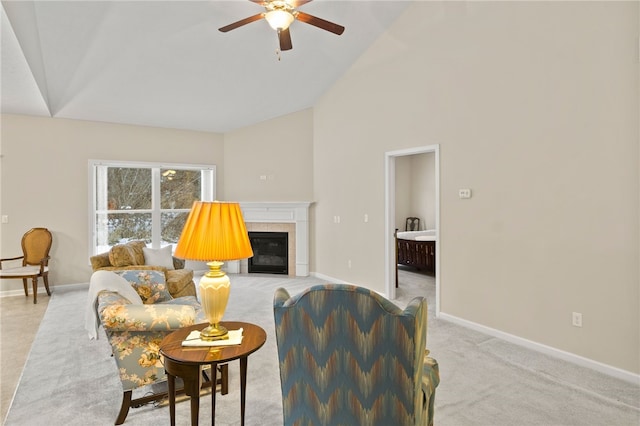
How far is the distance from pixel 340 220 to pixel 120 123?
159 inches

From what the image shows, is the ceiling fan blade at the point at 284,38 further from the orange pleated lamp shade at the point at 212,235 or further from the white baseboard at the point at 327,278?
the white baseboard at the point at 327,278


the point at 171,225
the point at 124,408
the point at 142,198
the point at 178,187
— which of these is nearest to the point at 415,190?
the point at 178,187

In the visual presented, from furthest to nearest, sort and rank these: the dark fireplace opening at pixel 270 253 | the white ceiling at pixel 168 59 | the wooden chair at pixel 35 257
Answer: the dark fireplace opening at pixel 270 253, the wooden chair at pixel 35 257, the white ceiling at pixel 168 59

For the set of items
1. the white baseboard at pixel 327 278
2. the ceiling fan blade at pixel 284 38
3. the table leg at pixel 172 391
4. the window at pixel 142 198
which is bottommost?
the white baseboard at pixel 327 278

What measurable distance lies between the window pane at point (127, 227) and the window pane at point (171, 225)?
257 millimetres

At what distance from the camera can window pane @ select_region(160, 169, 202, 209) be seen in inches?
276

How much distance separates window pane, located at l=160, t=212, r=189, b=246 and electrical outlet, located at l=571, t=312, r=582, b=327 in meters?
6.14

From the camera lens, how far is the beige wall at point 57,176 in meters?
5.62

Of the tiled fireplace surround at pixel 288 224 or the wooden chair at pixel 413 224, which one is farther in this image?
the wooden chair at pixel 413 224

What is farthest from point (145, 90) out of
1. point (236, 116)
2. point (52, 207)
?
point (52, 207)

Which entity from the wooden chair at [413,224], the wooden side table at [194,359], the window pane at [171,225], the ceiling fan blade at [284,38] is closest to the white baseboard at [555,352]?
the wooden side table at [194,359]

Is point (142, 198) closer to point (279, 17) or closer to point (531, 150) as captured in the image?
point (279, 17)

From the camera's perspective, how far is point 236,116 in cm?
677

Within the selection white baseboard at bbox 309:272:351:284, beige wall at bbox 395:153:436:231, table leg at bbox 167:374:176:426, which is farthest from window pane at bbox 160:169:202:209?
table leg at bbox 167:374:176:426
